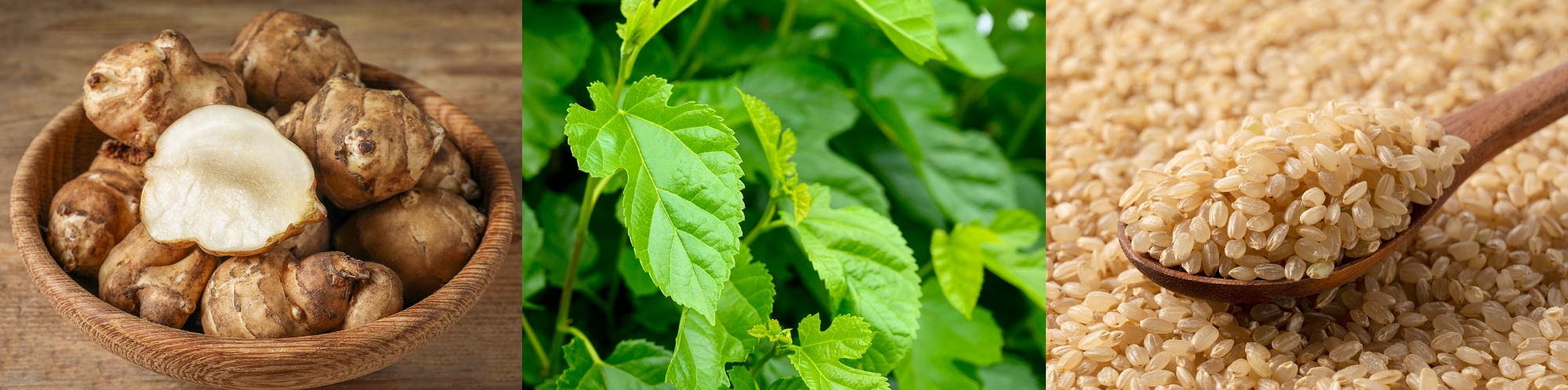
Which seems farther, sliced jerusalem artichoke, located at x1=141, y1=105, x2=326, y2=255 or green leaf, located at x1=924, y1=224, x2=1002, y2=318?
green leaf, located at x1=924, y1=224, x2=1002, y2=318

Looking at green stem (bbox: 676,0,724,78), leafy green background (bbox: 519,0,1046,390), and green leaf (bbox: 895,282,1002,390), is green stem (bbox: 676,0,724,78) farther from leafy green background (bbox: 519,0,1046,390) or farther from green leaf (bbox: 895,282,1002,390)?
green leaf (bbox: 895,282,1002,390)

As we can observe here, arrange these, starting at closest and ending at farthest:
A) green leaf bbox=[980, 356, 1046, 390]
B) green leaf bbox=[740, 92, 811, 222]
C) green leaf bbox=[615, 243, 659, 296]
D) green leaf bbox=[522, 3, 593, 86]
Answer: green leaf bbox=[740, 92, 811, 222], green leaf bbox=[615, 243, 659, 296], green leaf bbox=[522, 3, 593, 86], green leaf bbox=[980, 356, 1046, 390]

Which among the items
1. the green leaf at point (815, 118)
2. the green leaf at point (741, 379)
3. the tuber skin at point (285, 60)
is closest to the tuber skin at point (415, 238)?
the tuber skin at point (285, 60)

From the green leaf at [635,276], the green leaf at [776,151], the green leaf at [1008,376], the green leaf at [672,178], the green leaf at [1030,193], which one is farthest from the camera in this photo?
the green leaf at [1030,193]

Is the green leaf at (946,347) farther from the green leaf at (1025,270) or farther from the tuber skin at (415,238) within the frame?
the tuber skin at (415,238)

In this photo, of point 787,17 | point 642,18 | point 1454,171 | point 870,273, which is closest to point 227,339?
point 642,18

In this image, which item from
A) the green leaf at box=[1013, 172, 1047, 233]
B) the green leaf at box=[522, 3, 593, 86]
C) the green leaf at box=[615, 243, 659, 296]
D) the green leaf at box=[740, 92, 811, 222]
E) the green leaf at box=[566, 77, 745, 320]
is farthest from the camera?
the green leaf at box=[1013, 172, 1047, 233]

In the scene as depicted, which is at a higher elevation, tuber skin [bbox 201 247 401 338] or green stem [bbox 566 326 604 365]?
tuber skin [bbox 201 247 401 338]

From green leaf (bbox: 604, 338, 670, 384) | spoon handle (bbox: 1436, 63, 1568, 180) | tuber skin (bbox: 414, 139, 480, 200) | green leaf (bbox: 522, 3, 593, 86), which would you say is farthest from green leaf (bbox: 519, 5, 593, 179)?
spoon handle (bbox: 1436, 63, 1568, 180)
